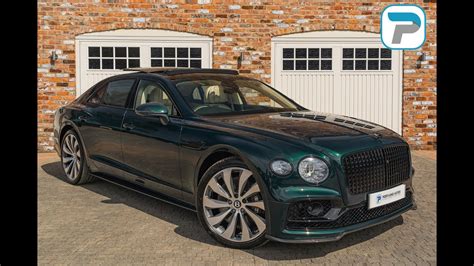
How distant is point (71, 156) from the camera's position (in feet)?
21.7

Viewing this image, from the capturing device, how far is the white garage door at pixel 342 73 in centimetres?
1010

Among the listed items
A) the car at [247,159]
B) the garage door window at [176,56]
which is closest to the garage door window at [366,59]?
the garage door window at [176,56]

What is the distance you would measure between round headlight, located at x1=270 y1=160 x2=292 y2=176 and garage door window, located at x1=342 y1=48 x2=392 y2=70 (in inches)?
275

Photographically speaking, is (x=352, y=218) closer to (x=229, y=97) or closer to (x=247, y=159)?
(x=247, y=159)

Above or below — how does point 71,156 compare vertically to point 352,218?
above

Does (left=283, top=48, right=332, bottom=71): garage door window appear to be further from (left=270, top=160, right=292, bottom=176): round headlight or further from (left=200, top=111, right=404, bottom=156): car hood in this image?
(left=270, top=160, right=292, bottom=176): round headlight

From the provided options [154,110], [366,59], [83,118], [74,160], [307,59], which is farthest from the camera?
[366,59]

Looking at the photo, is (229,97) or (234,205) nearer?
(234,205)

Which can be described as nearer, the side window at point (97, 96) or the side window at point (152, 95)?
the side window at point (152, 95)

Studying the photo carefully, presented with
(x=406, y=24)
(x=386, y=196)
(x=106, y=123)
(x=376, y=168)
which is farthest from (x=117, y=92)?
(x=406, y=24)

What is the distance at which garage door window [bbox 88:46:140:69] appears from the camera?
391 inches

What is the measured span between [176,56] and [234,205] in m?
6.50

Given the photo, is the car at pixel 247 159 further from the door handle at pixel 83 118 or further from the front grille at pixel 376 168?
the door handle at pixel 83 118

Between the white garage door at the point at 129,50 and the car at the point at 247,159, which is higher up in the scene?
the white garage door at the point at 129,50
